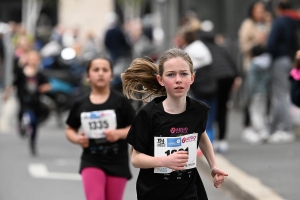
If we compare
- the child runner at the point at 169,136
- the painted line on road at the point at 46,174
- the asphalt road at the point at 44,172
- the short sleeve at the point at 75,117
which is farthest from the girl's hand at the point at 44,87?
the child runner at the point at 169,136

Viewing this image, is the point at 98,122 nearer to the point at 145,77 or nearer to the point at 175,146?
the point at 145,77

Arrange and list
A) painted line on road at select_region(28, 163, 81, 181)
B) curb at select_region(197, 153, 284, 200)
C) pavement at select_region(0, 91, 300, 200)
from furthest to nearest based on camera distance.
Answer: painted line on road at select_region(28, 163, 81, 181) → pavement at select_region(0, 91, 300, 200) → curb at select_region(197, 153, 284, 200)

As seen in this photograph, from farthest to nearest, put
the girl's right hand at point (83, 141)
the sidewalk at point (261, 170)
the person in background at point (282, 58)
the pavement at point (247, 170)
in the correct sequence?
1. the person in background at point (282, 58)
2. the pavement at point (247, 170)
3. the sidewalk at point (261, 170)
4. the girl's right hand at point (83, 141)

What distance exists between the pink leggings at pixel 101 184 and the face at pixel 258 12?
7918 millimetres

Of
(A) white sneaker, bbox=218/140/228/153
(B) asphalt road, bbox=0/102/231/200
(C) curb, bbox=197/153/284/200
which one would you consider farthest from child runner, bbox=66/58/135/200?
(A) white sneaker, bbox=218/140/228/153

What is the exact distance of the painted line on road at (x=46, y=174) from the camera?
12070 mm

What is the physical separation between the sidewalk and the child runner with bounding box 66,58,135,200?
199cm

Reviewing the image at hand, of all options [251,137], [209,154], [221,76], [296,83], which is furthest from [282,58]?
[209,154]

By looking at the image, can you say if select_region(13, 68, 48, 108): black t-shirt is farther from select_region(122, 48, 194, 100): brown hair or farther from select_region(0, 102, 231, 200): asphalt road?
select_region(122, 48, 194, 100): brown hair

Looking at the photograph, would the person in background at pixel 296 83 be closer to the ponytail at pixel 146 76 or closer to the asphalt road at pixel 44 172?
the ponytail at pixel 146 76

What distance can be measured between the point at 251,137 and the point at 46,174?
3.70 metres

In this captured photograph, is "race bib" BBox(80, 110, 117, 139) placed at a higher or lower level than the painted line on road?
higher

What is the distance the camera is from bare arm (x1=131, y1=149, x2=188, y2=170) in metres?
5.44

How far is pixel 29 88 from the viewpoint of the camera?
15320 mm
